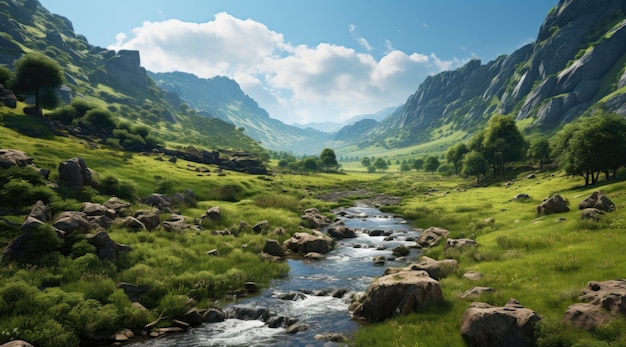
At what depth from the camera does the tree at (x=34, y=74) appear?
101 metres

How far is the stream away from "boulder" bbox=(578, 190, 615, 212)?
1955cm

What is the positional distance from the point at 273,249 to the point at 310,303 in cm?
1450

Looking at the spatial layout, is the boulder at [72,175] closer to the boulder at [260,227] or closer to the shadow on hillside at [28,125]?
the boulder at [260,227]

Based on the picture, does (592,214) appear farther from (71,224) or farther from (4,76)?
(4,76)

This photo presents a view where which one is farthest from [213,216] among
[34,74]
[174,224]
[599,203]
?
[34,74]

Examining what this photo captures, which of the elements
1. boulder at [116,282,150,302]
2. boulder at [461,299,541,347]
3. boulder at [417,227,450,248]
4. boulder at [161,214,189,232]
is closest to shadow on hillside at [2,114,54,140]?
boulder at [161,214,189,232]

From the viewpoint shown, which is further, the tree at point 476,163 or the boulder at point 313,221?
the tree at point 476,163

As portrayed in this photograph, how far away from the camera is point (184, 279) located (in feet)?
87.7

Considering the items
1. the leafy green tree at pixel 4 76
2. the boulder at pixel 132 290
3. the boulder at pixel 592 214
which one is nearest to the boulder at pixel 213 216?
the boulder at pixel 132 290

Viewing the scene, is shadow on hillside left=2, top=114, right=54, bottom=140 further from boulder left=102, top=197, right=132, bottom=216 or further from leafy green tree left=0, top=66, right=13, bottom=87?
boulder left=102, top=197, right=132, bottom=216

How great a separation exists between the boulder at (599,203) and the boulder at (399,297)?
26.0 metres

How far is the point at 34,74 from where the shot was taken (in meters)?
101

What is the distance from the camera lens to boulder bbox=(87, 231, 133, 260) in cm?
2795

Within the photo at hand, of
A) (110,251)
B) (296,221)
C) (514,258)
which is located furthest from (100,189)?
(514,258)
